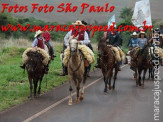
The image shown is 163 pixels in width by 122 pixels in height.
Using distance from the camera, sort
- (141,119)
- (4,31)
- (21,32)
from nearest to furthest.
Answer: (141,119)
(4,31)
(21,32)

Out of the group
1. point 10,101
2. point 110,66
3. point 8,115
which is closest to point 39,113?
point 8,115

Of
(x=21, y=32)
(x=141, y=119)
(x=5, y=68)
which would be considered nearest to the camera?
(x=141, y=119)

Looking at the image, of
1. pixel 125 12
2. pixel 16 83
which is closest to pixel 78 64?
pixel 16 83

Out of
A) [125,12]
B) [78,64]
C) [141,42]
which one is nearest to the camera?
[78,64]

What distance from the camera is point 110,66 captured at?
17.0m

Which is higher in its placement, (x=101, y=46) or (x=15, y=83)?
(x=101, y=46)

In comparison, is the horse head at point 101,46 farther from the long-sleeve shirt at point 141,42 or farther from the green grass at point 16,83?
the long-sleeve shirt at point 141,42

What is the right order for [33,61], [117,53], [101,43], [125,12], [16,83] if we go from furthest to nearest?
[125,12]
[16,83]
[117,53]
[101,43]
[33,61]

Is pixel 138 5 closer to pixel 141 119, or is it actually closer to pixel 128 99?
pixel 128 99

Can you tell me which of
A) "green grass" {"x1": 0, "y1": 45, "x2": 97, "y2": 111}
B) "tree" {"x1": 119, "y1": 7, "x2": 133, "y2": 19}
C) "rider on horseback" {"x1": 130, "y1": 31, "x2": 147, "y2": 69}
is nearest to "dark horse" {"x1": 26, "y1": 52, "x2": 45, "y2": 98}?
"green grass" {"x1": 0, "y1": 45, "x2": 97, "y2": 111}

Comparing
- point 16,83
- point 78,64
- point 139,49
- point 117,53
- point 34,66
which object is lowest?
point 16,83

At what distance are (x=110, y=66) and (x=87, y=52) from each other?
2.44 meters

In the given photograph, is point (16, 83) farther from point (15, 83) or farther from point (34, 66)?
point (34, 66)

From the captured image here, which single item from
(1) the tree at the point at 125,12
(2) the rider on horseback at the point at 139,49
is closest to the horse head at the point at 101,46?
(2) the rider on horseback at the point at 139,49
